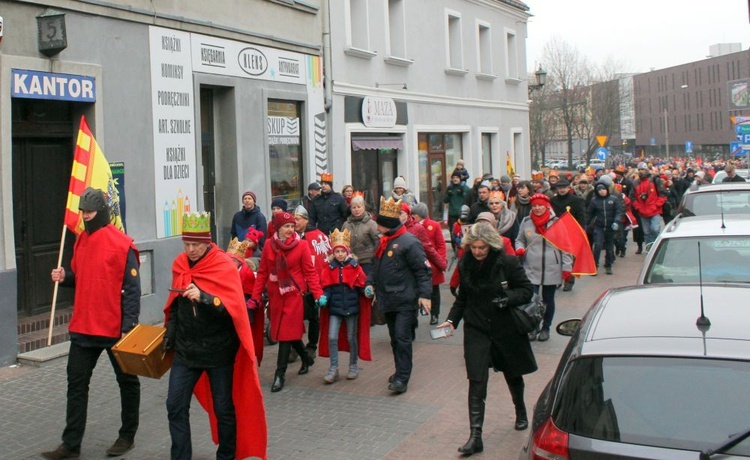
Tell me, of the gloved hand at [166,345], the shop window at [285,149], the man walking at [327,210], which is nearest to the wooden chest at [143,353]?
the gloved hand at [166,345]

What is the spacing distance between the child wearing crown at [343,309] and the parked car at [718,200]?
567cm

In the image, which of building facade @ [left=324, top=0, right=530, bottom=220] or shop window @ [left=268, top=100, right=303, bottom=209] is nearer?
shop window @ [left=268, top=100, right=303, bottom=209]

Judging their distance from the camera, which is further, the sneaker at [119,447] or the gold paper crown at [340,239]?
the gold paper crown at [340,239]

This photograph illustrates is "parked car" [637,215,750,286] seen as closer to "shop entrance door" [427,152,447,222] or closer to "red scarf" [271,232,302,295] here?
"red scarf" [271,232,302,295]

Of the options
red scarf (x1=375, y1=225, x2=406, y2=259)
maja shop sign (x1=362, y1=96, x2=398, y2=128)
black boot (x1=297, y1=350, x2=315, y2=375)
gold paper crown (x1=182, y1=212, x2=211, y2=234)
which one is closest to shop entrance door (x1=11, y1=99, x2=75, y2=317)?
black boot (x1=297, y1=350, x2=315, y2=375)

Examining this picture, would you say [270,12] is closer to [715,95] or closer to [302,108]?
[302,108]

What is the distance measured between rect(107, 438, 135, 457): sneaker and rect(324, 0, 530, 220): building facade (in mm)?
11331

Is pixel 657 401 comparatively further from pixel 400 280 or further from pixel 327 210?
pixel 327 210

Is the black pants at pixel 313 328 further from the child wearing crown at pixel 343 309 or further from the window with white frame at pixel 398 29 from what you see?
A: the window with white frame at pixel 398 29

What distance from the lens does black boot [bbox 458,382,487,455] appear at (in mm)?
6285

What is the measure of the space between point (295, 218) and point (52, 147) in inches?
148

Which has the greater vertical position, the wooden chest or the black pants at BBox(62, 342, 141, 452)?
the wooden chest

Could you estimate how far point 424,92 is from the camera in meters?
21.8

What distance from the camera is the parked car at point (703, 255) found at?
292 inches
